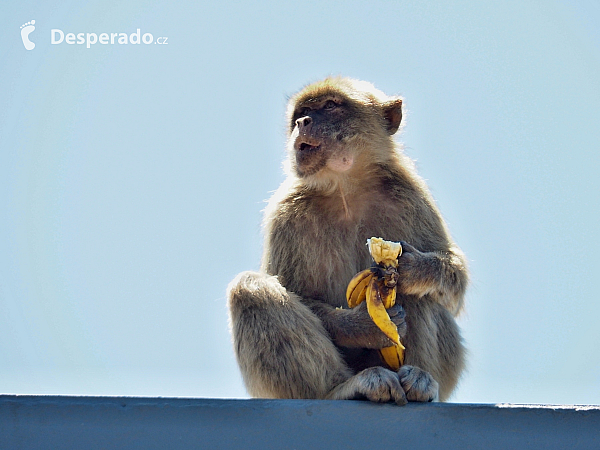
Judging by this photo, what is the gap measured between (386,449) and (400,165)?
2.57 meters

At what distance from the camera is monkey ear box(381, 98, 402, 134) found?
572 cm

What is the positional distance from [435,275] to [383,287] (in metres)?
0.35

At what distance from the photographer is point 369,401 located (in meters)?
3.70

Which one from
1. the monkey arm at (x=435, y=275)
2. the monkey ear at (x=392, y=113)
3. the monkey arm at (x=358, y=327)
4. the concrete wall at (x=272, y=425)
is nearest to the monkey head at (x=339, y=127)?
the monkey ear at (x=392, y=113)

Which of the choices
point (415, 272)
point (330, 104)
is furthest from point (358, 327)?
point (330, 104)

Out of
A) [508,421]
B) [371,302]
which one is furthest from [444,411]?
[371,302]

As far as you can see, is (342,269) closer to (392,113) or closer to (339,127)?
(339,127)

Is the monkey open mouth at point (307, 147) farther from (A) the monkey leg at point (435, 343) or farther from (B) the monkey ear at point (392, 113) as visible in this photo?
(A) the monkey leg at point (435, 343)

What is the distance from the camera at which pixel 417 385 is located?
3963 millimetres

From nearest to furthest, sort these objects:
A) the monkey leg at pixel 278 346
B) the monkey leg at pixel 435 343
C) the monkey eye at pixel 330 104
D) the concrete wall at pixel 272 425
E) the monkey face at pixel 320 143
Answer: the concrete wall at pixel 272 425, the monkey leg at pixel 278 346, the monkey leg at pixel 435 343, the monkey face at pixel 320 143, the monkey eye at pixel 330 104

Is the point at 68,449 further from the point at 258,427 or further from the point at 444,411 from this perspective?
the point at 444,411

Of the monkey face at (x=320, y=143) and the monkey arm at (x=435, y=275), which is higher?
the monkey face at (x=320, y=143)

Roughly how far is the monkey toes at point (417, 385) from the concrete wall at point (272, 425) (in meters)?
0.53

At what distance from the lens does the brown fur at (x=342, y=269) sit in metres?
4.25
